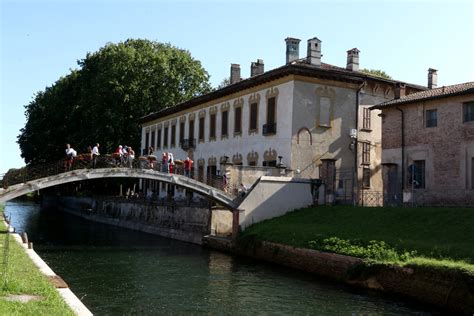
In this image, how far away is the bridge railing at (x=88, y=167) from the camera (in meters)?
24.0

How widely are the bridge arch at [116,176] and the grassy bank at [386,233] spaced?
2841mm

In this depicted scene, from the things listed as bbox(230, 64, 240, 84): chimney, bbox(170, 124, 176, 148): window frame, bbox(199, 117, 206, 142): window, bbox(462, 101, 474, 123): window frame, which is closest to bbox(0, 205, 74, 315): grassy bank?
bbox(462, 101, 474, 123): window frame

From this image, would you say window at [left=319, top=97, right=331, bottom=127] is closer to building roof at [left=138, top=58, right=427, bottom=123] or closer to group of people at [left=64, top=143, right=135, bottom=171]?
building roof at [left=138, top=58, right=427, bottom=123]

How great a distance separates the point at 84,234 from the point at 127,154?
9.20 meters

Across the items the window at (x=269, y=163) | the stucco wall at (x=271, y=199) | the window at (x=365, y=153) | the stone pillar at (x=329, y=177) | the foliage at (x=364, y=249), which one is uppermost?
the window at (x=365, y=153)

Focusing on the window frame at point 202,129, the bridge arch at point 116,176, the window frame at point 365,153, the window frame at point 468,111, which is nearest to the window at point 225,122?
the window frame at point 202,129

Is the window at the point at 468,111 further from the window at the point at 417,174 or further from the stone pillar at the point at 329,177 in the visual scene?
the stone pillar at the point at 329,177

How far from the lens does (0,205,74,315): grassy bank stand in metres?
8.54

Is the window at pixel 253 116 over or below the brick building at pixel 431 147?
over

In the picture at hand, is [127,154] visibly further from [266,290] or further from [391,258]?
[391,258]

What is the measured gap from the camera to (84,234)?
34.3 m

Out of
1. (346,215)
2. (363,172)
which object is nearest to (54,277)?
(346,215)

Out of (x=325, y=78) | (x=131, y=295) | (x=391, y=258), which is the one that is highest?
(x=325, y=78)

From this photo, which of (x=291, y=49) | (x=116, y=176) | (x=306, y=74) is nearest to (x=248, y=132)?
(x=306, y=74)
